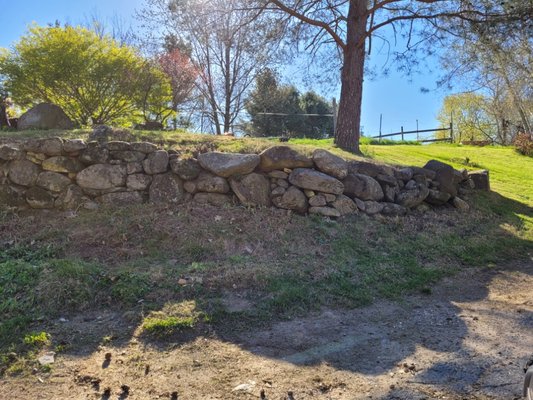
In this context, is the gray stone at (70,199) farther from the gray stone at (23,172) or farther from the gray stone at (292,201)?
the gray stone at (292,201)

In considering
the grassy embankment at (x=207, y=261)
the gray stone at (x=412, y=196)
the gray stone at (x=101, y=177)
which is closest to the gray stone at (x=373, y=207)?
the grassy embankment at (x=207, y=261)

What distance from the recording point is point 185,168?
5.34 m

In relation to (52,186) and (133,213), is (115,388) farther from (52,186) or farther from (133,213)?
(52,186)

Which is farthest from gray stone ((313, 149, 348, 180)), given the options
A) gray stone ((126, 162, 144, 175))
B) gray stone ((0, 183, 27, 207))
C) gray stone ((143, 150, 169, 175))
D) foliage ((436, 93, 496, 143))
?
foliage ((436, 93, 496, 143))

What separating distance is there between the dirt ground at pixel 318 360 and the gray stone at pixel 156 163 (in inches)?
91.0

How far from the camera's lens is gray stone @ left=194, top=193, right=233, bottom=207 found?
17.5ft

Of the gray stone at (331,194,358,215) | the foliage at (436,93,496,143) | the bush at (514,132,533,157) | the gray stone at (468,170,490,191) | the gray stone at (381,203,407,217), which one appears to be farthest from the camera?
the foliage at (436,93,496,143)

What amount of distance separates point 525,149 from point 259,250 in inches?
641

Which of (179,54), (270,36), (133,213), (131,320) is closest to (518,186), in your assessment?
(270,36)

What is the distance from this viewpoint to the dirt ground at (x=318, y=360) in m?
2.51

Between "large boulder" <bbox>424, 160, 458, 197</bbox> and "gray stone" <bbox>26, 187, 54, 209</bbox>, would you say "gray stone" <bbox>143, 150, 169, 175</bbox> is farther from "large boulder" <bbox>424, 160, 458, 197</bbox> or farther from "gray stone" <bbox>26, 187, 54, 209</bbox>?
"large boulder" <bbox>424, 160, 458, 197</bbox>

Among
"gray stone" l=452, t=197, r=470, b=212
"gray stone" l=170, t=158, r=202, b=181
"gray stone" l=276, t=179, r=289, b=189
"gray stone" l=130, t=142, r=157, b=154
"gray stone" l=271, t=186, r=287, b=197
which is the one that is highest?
"gray stone" l=130, t=142, r=157, b=154

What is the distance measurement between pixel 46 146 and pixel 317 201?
3.37 m

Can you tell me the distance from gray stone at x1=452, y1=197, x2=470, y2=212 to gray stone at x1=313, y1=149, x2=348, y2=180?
2.24 meters
